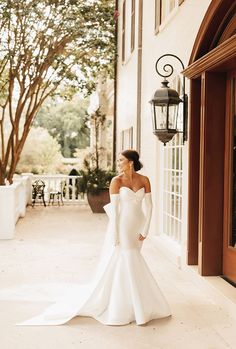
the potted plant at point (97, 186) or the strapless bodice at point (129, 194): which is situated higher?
the strapless bodice at point (129, 194)

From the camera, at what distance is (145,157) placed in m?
9.22

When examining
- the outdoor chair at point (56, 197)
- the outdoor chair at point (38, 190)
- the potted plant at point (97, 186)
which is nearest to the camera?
the potted plant at point (97, 186)

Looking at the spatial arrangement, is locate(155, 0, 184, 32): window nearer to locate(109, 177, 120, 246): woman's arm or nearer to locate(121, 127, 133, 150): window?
locate(121, 127, 133, 150): window

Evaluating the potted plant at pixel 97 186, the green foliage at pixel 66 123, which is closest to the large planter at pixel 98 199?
the potted plant at pixel 97 186

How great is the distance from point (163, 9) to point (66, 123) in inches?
948

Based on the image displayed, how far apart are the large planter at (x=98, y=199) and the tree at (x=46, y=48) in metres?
2.33

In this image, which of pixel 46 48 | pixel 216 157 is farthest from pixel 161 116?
pixel 46 48

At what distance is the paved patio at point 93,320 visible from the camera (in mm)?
3967

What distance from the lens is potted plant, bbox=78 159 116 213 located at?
Result: 12516 millimetres

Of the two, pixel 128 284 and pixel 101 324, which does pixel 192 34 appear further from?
pixel 101 324

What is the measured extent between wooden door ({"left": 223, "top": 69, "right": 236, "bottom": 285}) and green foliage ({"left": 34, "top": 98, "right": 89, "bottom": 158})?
84.8 ft

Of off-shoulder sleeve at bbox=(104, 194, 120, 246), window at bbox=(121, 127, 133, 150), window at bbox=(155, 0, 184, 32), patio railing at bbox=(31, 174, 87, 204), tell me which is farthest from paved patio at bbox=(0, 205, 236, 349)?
patio railing at bbox=(31, 174, 87, 204)

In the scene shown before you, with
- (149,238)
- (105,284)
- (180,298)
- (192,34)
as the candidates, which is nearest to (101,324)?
(105,284)

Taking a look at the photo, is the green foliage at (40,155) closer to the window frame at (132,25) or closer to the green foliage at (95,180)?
the green foliage at (95,180)
